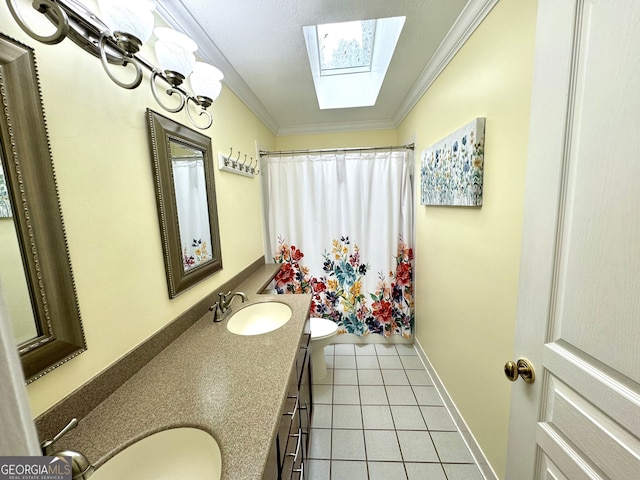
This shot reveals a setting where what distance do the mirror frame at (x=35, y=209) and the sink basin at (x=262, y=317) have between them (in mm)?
814

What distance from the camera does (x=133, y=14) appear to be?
687 mm

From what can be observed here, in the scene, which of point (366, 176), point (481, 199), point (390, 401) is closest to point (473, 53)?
point (481, 199)

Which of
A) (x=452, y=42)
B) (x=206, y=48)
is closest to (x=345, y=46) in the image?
(x=452, y=42)

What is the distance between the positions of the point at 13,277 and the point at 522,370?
1.32 meters

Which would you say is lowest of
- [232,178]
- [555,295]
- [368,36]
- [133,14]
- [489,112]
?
[555,295]

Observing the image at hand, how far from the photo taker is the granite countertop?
65 centimetres

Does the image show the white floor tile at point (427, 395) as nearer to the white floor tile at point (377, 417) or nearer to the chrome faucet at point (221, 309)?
the white floor tile at point (377, 417)

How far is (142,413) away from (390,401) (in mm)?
1618

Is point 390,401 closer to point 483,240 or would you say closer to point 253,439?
point 483,240

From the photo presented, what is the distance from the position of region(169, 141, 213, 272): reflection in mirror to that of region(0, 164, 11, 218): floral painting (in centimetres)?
61

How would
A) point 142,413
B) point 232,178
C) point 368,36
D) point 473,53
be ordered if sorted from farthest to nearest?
point 232,178
point 368,36
point 473,53
point 142,413

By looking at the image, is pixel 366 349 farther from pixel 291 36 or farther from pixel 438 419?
pixel 291 36

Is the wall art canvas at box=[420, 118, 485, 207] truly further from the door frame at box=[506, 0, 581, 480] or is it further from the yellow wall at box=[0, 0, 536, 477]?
the door frame at box=[506, 0, 581, 480]

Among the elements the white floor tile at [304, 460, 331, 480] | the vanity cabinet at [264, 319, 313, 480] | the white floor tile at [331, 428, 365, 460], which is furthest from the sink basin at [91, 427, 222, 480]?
the white floor tile at [331, 428, 365, 460]
